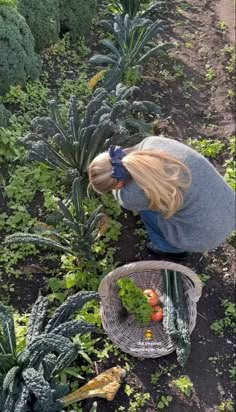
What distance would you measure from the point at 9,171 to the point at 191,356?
2.01 m

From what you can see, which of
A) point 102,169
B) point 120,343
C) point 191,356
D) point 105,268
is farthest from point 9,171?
point 191,356

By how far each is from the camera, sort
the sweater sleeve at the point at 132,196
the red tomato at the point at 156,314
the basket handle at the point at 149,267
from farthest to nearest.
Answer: the red tomato at the point at 156,314 < the basket handle at the point at 149,267 < the sweater sleeve at the point at 132,196

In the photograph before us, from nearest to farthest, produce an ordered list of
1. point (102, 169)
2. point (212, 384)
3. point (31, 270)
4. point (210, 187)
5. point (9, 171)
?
point (102, 169) < point (210, 187) < point (212, 384) < point (31, 270) < point (9, 171)

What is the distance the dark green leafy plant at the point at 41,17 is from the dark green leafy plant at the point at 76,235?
1.98 meters

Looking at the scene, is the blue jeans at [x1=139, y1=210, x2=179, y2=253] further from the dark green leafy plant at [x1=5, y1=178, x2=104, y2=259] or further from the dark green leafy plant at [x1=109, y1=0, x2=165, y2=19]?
the dark green leafy plant at [x1=109, y1=0, x2=165, y2=19]

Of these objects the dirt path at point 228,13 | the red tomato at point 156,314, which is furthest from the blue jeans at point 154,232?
the dirt path at point 228,13

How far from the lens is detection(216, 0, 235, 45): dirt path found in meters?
5.80

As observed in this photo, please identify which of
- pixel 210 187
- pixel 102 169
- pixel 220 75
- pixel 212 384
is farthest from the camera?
pixel 220 75

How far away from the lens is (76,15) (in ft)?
16.8

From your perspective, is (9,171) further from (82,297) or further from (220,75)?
(220,75)

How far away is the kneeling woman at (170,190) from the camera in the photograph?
2.94 m

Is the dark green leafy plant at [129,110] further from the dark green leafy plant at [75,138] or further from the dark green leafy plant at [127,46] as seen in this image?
the dark green leafy plant at [127,46]

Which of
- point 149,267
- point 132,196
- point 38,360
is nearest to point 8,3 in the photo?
point 132,196

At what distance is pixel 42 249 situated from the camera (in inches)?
151
